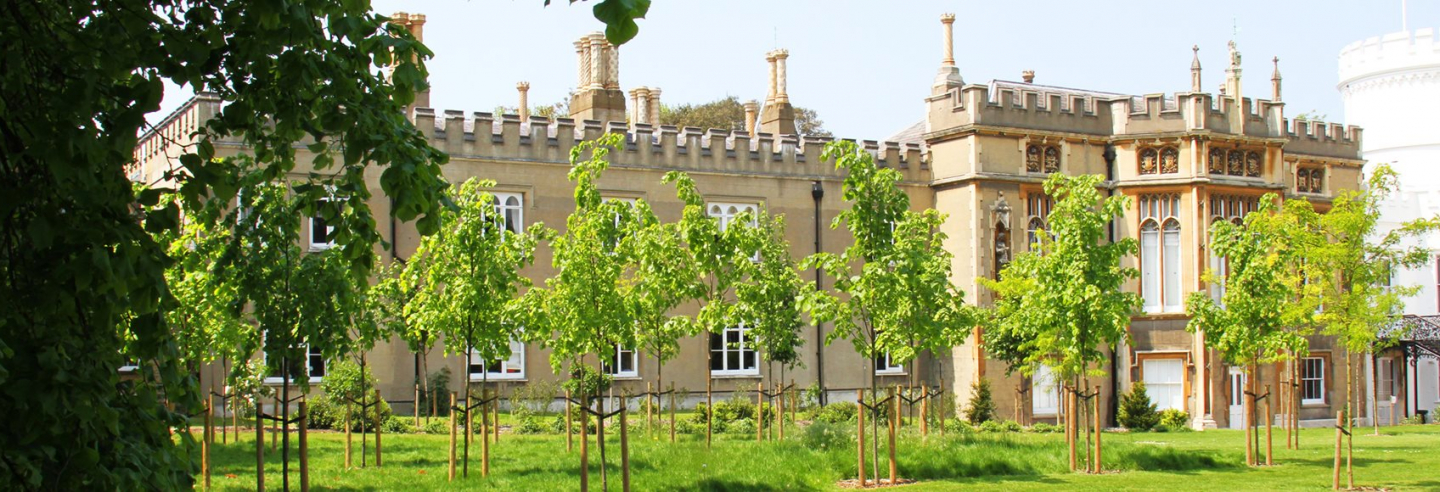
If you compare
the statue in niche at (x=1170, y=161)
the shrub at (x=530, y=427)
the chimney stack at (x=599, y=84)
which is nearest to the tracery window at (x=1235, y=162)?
the statue in niche at (x=1170, y=161)

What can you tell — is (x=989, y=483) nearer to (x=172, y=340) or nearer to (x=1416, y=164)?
(x=172, y=340)

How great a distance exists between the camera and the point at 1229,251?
2375 cm

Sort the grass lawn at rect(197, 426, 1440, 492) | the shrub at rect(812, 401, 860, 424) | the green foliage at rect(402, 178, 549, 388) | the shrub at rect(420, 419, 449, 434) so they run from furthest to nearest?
the shrub at rect(812, 401, 860, 424) < the shrub at rect(420, 419, 449, 434) < the green foliage at rect(402, 178, 549, 388) < the grass lawn at rect(197, 426, 1440, 492)

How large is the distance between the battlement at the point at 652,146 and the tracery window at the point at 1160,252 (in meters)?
5.18

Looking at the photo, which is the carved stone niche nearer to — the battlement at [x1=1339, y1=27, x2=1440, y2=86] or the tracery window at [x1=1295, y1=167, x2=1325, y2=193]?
the tracery window at [x1=1295, y1=167, x2=1325, y2=193]

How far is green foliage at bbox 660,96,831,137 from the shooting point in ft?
167

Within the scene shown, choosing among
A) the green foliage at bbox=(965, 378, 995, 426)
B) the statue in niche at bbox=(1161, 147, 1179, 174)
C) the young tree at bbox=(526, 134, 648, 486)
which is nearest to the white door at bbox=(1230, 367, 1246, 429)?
the statue in niche at bbox=(1161, 147, 1179, 174)

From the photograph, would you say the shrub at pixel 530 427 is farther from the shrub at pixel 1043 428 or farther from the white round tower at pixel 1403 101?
the white round tower at pixel 1403 101

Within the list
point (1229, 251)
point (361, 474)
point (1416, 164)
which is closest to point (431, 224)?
point (361, 474)

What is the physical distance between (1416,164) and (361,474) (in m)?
40.2

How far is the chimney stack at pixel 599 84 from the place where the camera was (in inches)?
1320

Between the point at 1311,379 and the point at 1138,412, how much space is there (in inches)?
268

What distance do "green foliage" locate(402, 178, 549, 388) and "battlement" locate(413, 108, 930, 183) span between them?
29.4 ft

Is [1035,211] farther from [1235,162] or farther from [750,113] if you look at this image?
[750,113]
